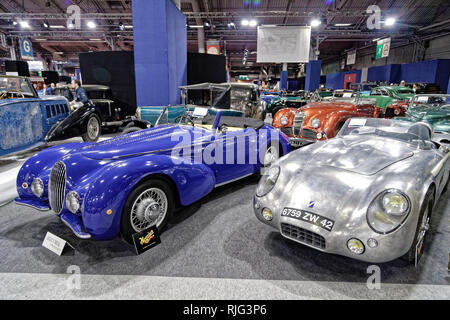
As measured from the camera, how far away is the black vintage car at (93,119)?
5772 millimetres

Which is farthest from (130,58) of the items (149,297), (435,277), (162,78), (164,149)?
(435,277)

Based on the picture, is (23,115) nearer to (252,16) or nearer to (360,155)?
(360,155)

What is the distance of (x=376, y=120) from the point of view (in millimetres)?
3344

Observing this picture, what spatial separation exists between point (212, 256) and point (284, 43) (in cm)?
1305

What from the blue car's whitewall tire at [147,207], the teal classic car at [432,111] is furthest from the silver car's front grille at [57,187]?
the teal classic car at [432,111]

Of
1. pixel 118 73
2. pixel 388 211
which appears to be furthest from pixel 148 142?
pixel 118 73

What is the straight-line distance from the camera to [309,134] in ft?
18.0

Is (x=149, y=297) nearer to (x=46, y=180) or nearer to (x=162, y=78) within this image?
(x=46, y=180)

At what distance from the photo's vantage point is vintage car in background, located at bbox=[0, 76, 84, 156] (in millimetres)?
4715

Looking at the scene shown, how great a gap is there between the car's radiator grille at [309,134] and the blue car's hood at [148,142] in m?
2.89

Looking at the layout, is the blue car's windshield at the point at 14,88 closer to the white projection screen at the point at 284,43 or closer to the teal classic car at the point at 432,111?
the teal classic car at the point at 432,111

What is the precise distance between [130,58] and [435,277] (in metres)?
11.2

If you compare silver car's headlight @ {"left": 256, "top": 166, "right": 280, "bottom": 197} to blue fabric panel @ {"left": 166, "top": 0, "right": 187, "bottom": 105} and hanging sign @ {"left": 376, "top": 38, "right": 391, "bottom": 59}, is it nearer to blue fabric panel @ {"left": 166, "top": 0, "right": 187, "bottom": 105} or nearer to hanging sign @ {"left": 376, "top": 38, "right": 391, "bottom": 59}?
blue fabric panel @ {"left": 166, "top": 0, "right": 187, "bottom": 105}

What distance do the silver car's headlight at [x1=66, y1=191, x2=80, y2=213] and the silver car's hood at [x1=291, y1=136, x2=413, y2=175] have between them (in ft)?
6.15
